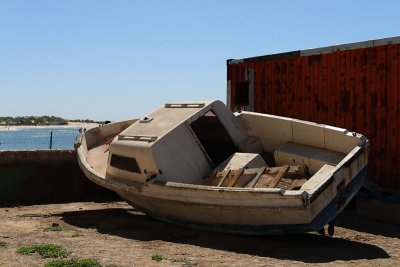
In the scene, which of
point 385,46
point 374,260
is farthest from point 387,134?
point 374,260

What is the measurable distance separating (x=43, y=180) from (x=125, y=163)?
4.58 meters

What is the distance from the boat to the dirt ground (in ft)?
1.11

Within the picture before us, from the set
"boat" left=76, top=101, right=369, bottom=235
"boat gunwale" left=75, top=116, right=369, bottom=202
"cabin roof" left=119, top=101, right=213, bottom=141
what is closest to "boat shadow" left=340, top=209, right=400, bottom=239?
"boat" left=76, top=101, right=369, bottom=235

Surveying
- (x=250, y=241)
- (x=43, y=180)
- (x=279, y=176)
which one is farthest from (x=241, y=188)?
(x=43, y=180)

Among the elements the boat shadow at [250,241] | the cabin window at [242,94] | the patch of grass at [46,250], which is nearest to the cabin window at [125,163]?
the boat shadow at [250,241]

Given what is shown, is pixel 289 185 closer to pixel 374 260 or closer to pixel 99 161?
pixel 374 260

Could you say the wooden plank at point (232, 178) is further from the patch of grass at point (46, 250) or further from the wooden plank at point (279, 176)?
the patch of grass at point (46, 250)

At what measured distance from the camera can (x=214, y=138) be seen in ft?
40.2

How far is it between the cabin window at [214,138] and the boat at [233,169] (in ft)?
0.07

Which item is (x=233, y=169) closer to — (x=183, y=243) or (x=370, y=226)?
(x=183, y=243)

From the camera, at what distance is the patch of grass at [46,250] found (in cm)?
801

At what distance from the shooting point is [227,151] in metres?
11.8

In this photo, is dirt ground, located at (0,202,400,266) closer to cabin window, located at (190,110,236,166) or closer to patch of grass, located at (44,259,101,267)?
patch of grass, located at (44,259,101,267)

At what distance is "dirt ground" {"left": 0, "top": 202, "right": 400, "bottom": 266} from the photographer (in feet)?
26.0
